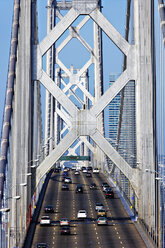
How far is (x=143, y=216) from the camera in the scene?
33.0 metres

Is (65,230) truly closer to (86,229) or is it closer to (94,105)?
(86,229)

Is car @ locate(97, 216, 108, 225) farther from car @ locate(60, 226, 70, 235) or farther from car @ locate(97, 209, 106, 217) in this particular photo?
car @ locate(60, 226, 70, 235)

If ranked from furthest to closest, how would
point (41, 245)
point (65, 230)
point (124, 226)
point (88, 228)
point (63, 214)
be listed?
point (63, 214)
point (88, 228)
point (124, 226)
point (65, 230)
point (41, 245)

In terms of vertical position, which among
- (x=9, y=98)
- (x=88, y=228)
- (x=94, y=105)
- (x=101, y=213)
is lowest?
(x=88, y=228)

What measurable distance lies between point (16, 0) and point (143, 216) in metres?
13.0

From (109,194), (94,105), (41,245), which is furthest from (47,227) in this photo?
(109,194)

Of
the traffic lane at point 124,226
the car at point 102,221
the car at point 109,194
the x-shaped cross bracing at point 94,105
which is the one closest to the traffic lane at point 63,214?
the car at point 102,221

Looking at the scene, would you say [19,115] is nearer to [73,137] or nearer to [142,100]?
[73,137]

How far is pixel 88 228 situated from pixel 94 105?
22.6ft

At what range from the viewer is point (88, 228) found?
34.8 metres

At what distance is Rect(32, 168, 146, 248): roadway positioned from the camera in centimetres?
2994

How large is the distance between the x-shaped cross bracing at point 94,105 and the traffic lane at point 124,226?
2614 mm

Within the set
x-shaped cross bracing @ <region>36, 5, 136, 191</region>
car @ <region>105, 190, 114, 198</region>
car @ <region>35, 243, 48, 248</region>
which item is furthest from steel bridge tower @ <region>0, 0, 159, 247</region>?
car @ <region>105, 190, 114, 198</region>

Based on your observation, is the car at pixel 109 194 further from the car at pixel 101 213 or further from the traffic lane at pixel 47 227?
the car at pixel 101 213
